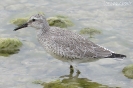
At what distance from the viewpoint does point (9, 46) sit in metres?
11.3

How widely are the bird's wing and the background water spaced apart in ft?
2.04

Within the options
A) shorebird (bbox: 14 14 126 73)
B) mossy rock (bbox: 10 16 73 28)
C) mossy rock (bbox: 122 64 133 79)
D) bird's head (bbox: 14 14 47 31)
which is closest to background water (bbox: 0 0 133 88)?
mossy rock (bbox: 122 64 133 79)

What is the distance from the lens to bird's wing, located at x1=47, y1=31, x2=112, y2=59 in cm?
949

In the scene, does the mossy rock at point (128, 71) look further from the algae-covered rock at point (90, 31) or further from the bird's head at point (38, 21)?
the algae-covered rock at point (90, 31)

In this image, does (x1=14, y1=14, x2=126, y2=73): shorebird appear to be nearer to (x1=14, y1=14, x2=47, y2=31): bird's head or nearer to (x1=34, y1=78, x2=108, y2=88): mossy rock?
(x1=14, y1=14, x2=47, y2=31): bird's head

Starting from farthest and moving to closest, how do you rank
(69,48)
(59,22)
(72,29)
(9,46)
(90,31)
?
(59,22) → (72,29) → (90,31) → (9,46) → (69,48)

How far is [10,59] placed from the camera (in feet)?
35.2

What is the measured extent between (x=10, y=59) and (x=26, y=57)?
442mm

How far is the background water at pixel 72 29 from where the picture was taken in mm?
9812

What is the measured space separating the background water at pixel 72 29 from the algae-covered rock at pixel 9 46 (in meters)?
0.20

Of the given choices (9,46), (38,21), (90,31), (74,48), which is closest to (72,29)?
(90,31)

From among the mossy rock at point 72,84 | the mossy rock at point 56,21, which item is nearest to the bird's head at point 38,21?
the mossy rock at point 72,84

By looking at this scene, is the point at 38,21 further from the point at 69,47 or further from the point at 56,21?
the point at 56,21

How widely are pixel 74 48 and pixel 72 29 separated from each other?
9.52ft
